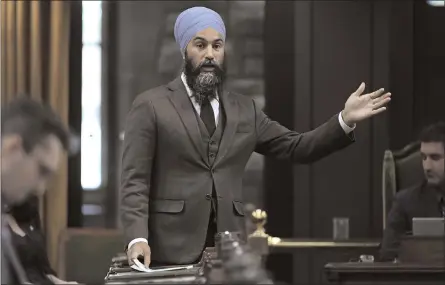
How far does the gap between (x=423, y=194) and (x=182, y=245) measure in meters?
0.95

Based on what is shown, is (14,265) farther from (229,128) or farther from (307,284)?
(307,284)

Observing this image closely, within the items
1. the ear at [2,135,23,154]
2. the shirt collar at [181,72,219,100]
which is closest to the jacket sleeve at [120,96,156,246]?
the shirt collar at [181,72,219,100]

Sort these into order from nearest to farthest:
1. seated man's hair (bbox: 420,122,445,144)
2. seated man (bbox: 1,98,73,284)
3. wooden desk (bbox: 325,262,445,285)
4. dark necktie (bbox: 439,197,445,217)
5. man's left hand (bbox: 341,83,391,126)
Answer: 1. seated man (bbox: 1,98,73,284)
2. man's left hand (bbox: 341,83,391,126)
3. wooden desk (bbox: 325,262,445,285)
4. dark necktie (bbox: 439,197,445,217)
5. seated man's hair (bbox: 420,122,445,144)

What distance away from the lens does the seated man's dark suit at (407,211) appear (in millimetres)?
2727

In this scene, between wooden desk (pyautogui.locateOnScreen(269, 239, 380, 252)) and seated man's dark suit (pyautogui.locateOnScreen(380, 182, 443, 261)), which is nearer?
seated man's dark suit (pyautogui.locateOnScreen(380, 182, 443, 261))

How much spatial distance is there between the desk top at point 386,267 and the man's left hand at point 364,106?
445mm

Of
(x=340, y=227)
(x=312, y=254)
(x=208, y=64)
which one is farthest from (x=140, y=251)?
(x=340, y=227)

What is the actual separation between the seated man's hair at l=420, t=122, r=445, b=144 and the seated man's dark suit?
237mm

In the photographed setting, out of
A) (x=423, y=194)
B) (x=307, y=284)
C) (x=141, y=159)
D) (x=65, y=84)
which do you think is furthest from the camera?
(x=65, y=84)

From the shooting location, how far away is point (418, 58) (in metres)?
3.98

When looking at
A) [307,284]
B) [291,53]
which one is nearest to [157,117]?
[307,284]

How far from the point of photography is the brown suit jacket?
2.30 m

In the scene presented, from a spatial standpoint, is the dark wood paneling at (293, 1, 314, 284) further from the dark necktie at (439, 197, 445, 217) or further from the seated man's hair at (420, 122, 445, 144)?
the dark necktie at (439, 197, 445, 217)

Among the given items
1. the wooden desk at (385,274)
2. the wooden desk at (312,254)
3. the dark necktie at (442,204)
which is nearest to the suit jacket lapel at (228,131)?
the wooden desk at (385,274)
